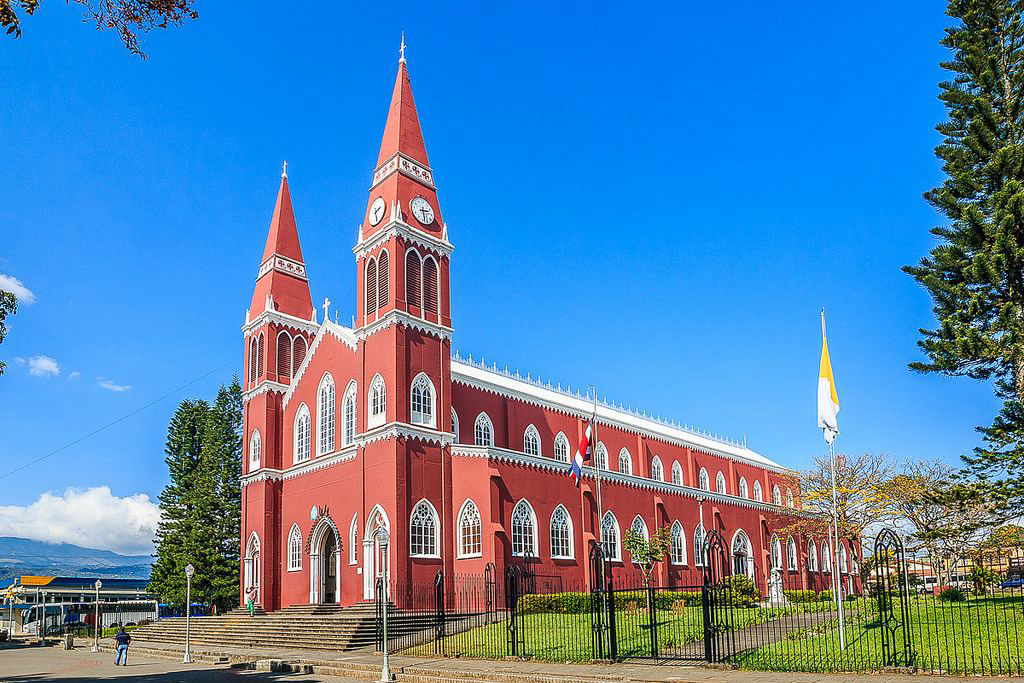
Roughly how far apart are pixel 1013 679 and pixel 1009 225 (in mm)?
11926

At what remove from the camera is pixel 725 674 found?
55.4 ft

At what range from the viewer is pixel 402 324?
3312cm

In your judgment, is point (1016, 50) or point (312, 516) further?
point (312, 516)

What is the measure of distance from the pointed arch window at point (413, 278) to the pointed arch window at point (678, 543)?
18.2 metres

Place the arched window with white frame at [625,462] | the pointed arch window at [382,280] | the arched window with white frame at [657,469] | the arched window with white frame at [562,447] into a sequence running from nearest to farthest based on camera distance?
the pointed arch window at [382,280]
the arched window with white frame at [562,447]
the arched window with white frame at [625,462]
the arched window with white frame at [657,469]

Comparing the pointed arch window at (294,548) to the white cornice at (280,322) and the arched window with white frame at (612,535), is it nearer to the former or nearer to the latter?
the white cornice at (280,322)

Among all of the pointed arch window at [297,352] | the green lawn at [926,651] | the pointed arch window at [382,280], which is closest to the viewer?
the green lawn at [926,651]

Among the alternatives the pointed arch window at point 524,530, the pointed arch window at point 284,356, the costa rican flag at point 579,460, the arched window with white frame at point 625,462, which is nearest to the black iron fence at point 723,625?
the pointed arch window at point 524,530

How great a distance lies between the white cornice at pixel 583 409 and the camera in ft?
132

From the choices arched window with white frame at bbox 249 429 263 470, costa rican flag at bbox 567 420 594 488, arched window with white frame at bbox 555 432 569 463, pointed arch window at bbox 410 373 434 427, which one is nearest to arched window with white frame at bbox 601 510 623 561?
costa rican flag at bbox 567 420 594 488

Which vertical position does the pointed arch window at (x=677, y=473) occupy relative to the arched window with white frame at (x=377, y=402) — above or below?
below

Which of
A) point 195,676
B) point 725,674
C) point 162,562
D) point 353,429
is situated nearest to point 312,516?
point 353,429

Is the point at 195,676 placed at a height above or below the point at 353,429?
below

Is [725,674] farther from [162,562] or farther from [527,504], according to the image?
[162,562]
